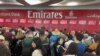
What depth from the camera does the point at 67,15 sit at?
24.8 m

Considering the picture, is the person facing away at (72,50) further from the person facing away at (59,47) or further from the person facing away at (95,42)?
the person facing away at (59,47)

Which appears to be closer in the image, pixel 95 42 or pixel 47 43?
pixel 95 42

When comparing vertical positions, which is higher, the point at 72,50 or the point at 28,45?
the point at 72,50

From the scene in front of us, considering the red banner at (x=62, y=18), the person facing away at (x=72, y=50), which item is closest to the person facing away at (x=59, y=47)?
the person facing away at (x=72, y=50)

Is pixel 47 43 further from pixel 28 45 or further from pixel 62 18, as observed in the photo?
pixel 62 18

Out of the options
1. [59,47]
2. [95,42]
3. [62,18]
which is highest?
[95,42]

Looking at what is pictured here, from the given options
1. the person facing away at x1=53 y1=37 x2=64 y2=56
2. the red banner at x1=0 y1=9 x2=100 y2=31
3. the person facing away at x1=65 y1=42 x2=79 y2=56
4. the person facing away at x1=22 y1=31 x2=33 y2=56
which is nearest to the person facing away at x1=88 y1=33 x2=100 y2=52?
the person facing away at x1=65 y1=42 x2=79 y2=56

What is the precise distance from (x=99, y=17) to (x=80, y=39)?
1696 cm

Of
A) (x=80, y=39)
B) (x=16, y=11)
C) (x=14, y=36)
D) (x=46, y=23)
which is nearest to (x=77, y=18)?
(x=46, y=23)

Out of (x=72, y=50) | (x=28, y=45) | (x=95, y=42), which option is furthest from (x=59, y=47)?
(x=72, y=50)

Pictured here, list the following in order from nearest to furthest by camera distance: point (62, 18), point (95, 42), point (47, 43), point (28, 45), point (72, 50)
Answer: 1. point (72, 50)
2. point (95, 42)
3. point (28, 45)
4. point (47, 43)
5. point (62, 18)

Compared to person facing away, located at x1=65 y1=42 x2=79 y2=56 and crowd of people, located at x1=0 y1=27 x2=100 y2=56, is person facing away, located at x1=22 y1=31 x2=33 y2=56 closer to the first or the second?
crowd of people, located at x1=0 y1=27 x2=100 y2=56

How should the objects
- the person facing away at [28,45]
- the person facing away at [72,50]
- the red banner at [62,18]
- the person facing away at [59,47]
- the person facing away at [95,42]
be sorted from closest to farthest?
the person facing away at [72,50] < the person facing away at [95,42] < the person facing away at [28,45] < the person facing away at [59,47] < the red banner at [62,18]

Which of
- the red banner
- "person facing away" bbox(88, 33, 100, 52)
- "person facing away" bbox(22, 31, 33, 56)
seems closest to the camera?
"person facing away" bbox(88, 33, 100, 52)
